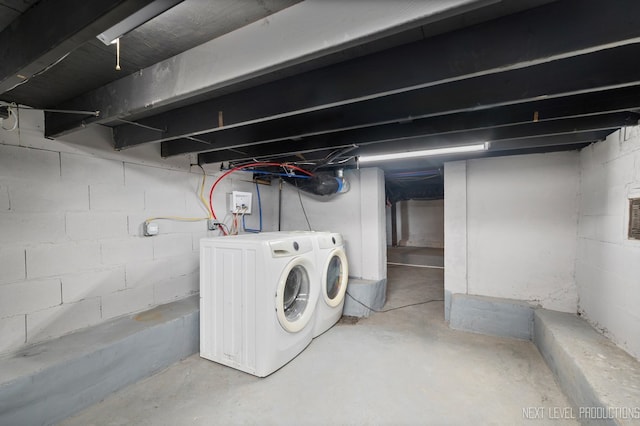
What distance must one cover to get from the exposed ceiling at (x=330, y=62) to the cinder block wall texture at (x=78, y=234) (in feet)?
0.88

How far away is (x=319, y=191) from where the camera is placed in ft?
11.4

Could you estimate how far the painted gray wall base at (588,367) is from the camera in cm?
139

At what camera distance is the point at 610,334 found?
1.97 m

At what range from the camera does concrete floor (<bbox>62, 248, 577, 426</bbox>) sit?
1.71 m

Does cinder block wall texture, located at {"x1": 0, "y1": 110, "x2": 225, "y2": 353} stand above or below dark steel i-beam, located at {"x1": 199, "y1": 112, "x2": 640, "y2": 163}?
below

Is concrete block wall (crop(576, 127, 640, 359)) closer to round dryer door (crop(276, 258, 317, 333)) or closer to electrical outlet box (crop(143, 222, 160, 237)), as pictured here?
round dryer door (crop(276, 258, 317, 333))

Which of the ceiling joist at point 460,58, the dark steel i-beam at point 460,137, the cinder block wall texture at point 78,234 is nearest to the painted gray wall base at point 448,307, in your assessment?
the dark steel i-beam at point 460,137

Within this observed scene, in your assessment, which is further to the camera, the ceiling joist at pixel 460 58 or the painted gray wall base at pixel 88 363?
the painted gray wall base at pixel 88 363

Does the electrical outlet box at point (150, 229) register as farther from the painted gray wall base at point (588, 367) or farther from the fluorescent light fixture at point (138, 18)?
the painted gray wall base at point (588, 367)

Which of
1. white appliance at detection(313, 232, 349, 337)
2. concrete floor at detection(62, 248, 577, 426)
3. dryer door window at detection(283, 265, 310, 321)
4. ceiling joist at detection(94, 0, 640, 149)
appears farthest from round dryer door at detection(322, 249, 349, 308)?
ceiling joist at detection(94, 0, 640, 149)

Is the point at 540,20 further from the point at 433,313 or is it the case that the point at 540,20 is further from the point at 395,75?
the point at 433,313

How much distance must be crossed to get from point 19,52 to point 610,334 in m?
3.71

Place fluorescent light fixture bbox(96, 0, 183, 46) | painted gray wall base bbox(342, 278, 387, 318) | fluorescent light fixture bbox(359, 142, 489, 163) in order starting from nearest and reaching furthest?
1. fluorescent light fixture bbox(96, 0, 183, 46)
2. fluorescent light fixture bbox(359, 142, 489, 163)
3. painted gray wall base bbox(342, 278, 387, 318)

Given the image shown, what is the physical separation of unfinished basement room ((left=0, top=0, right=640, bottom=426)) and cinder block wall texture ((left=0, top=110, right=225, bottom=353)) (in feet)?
0.04
